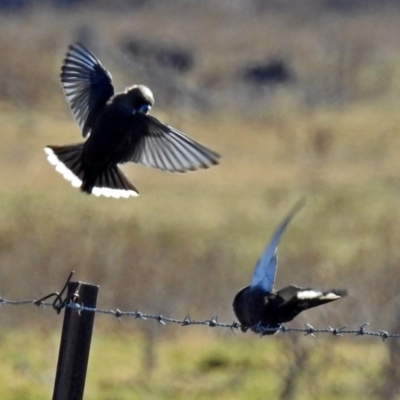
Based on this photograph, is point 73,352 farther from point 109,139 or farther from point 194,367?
point 194,367

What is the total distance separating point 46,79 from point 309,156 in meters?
7.06

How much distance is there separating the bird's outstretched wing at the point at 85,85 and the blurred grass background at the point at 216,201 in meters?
3.80

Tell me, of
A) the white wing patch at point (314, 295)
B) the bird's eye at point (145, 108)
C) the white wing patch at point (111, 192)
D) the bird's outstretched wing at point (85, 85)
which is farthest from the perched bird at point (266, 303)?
the bird's outstretched wing at point (85, 85)

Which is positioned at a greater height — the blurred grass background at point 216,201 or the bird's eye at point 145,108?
the blurred grass background at point 216,201

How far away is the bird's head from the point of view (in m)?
7.80

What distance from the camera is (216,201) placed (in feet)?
90.3

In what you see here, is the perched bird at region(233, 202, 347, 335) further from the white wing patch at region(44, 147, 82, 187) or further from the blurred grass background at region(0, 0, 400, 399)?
the blurred grass background at region(0, 0, 400, 399)

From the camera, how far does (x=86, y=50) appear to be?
8320mm

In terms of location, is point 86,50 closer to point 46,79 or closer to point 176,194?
point 176,194

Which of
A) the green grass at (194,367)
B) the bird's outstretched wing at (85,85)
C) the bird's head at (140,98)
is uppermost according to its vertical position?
the green grass at (194,367)

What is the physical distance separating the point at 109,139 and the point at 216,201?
1964 centimetres

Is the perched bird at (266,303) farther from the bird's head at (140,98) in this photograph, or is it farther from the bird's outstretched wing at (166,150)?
the bird's head at (140,98)

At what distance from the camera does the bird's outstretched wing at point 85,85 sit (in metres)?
8.39

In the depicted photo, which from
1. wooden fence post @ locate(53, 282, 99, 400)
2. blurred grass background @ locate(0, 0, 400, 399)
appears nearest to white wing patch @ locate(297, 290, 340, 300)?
wooden fence post @ locate(53, 282, 99, 400)
